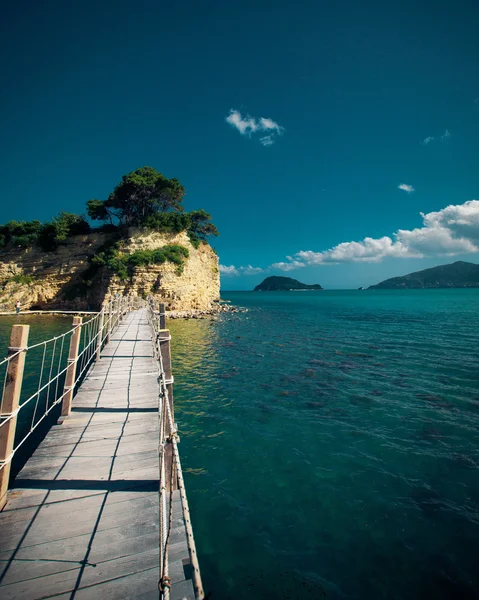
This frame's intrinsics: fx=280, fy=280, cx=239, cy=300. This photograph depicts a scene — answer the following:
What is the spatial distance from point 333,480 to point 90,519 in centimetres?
469

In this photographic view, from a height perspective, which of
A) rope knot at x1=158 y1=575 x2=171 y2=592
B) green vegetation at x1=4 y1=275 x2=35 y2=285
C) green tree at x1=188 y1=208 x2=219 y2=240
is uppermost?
green tree at x1=188 y1=208 x2=219 y2=240

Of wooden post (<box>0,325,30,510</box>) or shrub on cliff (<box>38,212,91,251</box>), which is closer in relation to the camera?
wooden post (<box>0,325,30,510</box>)

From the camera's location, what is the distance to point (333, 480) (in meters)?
5.81

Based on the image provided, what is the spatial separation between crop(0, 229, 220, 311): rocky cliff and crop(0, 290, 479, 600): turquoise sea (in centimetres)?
2514

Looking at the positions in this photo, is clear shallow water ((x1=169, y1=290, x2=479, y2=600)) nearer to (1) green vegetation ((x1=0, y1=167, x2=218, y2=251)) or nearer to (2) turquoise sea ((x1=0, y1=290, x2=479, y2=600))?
(2) turquoise sea ((x1=0, y1=290, x2=479, y2=600))

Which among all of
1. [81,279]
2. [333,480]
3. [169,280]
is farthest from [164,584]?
[81,279]

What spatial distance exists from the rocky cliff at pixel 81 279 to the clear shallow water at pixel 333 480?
25149mm

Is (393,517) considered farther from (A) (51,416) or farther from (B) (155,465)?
(A) (51,416)

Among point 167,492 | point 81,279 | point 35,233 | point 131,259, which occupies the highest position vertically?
point 35,233

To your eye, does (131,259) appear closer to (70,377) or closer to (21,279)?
(21,279)

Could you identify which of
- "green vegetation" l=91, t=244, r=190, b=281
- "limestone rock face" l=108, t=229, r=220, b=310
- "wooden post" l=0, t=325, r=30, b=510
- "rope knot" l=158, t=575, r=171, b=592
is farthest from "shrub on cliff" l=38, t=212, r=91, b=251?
"rope knot" l=158, t=575, r=171, b=592

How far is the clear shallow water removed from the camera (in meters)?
3.95

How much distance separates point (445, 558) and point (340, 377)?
797 centimetres

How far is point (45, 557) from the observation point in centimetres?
264
